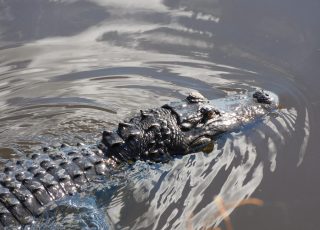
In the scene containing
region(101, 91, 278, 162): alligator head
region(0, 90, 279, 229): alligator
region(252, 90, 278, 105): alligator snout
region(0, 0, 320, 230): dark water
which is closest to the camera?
region(0, 90, 279, 229): alligator

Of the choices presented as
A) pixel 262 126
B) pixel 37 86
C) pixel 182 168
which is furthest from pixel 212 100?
pixel 37 86

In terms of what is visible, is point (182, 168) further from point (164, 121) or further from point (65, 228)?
point (65, 228)

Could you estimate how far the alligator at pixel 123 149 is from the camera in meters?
4.09

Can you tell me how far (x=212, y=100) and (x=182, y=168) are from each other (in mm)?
1149

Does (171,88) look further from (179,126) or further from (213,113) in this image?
(179,126)

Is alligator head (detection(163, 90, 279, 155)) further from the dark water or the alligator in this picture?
the dark water

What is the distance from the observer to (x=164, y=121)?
5051 millimetres

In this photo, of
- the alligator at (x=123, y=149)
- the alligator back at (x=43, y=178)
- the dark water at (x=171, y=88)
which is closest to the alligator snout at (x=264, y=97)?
the alligator at (x=123, y=149)

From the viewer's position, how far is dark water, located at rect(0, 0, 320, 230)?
442cm

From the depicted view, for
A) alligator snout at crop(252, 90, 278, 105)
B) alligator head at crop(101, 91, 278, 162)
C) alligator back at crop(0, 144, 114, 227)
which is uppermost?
alligator snout at crop(252, 90, 278, 105)

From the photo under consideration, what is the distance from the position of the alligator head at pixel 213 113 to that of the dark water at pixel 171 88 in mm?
131

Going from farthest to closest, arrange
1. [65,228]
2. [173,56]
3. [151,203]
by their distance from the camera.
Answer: [173,56] → [151,203] → [65,228]

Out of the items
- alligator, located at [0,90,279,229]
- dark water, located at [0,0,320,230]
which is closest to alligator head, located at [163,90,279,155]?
alligator, located at [0,90,279,229]

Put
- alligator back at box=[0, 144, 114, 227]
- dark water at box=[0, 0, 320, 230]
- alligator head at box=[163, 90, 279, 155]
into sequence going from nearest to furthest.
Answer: alligator back at box=[0, 144, 114, 227], dark water at box=[0, 0, 320, 230], alligator head at box=[163, 90, 279, 155]
